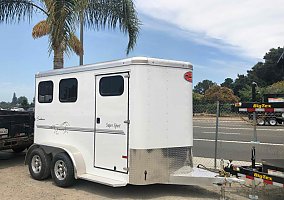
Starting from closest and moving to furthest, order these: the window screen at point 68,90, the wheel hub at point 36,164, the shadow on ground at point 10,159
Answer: the window screen at point 68,90 < the wheel hub at point 36,164 < the shadow on ground at point 10,159

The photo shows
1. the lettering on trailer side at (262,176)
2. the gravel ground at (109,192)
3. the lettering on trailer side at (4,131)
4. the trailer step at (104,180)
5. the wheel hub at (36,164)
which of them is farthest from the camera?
the lettering on trailer side at (4,131)

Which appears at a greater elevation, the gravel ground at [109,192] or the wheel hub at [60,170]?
the wheel hub at [60,170]

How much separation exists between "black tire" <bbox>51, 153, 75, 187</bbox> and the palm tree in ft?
12.9

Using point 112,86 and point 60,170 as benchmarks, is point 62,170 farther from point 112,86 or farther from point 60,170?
point 112,86

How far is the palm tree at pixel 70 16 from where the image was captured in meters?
10.2

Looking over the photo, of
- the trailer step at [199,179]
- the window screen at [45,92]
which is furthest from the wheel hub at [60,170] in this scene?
the trailer step at [199,179]

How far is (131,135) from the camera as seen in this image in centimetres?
695

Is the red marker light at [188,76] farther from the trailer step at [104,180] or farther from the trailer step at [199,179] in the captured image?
the trailer step at [104,180]

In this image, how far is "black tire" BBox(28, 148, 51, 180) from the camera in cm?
849

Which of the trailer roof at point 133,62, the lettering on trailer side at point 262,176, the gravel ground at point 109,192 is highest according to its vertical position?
the trailer roof at point 133,62

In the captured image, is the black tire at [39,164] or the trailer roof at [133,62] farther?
the black tire at [39,164]

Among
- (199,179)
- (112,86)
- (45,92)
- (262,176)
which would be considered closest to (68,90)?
(45,92)

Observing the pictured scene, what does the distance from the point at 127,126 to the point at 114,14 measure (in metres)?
Result: 6.01

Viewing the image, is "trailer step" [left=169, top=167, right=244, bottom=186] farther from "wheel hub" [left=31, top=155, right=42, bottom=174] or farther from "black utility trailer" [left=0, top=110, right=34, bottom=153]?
→ "black utility trailer" [left=0, top=110, right=34, bottom=153]
